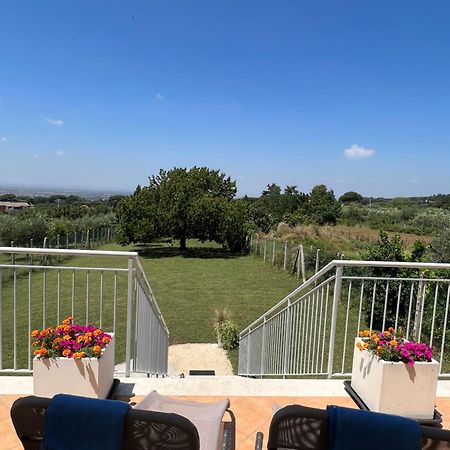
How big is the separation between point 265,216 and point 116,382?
28932 millimetres

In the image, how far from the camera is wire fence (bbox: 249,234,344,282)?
47.5 feet

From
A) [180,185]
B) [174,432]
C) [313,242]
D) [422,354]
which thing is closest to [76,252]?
[174,432]

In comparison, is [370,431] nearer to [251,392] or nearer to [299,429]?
[299,429]

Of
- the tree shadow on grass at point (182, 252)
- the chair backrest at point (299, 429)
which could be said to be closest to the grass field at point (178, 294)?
the tree shadow on grass at point (182, 252)

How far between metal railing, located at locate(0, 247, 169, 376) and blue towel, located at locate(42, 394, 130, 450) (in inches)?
57.0

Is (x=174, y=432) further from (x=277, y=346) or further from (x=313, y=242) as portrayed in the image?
(x=313, y=242)

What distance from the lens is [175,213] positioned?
22016 mm

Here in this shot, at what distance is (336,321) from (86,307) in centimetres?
277

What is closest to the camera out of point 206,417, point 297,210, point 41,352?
point 206,417

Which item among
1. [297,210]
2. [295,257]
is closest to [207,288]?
[295,257]

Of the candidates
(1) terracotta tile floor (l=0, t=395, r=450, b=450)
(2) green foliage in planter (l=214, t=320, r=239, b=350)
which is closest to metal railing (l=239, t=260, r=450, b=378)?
(1) terracotta tile floor (l=0, t=395, r=450, b=450)

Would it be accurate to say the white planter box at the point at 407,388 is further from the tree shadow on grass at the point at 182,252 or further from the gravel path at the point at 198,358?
the tree shadow on grass at the point at 182,252

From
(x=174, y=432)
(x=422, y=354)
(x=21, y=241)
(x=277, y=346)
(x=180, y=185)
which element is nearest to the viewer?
(x=174, y=432)

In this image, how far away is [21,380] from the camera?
9.17 feet
